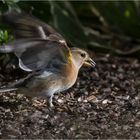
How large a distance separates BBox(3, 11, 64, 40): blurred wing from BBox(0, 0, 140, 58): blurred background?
1.77m

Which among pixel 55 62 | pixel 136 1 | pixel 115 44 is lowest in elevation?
pixel 115 44

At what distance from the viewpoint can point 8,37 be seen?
5.93m

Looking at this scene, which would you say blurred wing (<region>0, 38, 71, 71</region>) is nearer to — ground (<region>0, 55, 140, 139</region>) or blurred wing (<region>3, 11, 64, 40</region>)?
blurred wing (<region>3, 11, 64, 40</region>)

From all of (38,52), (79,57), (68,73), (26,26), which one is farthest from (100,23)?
(38,52)

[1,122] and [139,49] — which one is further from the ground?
[1,122]

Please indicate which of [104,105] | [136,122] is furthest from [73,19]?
[136,122]

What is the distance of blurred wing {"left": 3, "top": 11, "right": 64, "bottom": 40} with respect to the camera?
18.2ft

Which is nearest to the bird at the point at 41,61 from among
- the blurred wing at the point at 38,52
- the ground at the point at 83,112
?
the blurred wing at the point at 38,52

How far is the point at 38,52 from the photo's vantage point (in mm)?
5434

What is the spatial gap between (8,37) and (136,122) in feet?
4.57

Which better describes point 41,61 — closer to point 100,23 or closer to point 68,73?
point 68,73

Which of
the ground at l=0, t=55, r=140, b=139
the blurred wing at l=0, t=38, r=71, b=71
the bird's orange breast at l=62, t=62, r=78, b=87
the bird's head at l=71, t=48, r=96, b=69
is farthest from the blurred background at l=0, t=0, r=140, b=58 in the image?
the blurred wing at l=0, t=38, r=71, b=71

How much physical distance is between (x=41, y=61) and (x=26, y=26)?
331mm

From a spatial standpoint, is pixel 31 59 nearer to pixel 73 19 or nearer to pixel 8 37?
pixel 8 37
